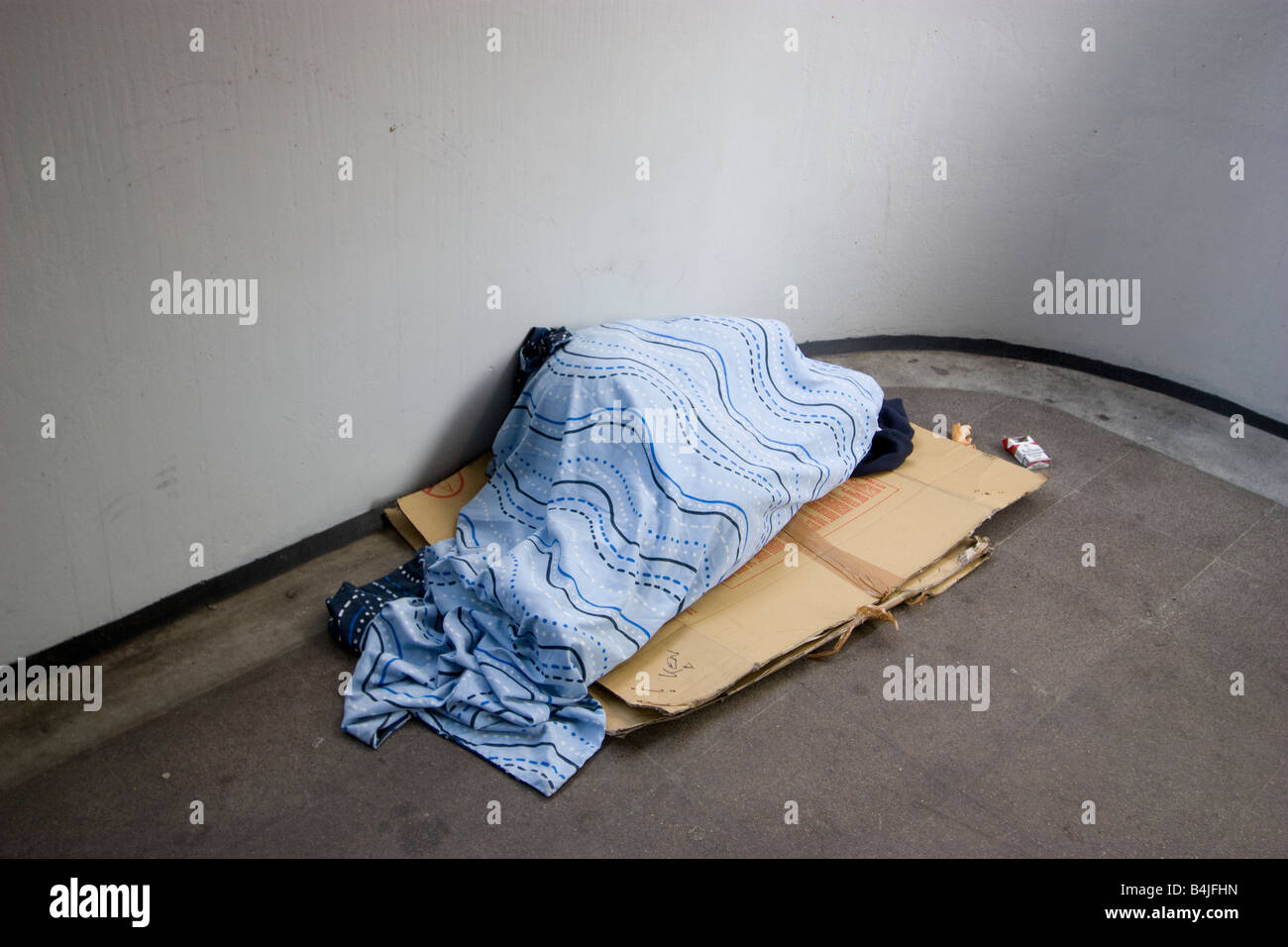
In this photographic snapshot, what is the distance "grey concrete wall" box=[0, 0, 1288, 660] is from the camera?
199cm

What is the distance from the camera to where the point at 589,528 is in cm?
242

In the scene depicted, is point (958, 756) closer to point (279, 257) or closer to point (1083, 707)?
point (1083, 707)

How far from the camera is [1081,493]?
9.90 feet

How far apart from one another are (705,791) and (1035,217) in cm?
249

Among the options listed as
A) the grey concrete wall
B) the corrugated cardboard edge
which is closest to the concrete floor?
the corrugated cardboard edge

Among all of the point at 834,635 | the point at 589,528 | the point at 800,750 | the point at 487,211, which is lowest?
the point at 800,750

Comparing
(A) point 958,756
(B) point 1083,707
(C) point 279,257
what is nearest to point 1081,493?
(B) point 1083,707

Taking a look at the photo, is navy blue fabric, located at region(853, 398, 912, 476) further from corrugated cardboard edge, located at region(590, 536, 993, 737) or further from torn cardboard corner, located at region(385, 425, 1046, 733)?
corrugated cardboard edge, located at region(590, 536, 993, 737)

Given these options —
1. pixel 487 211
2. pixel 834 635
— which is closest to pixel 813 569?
pixel 834 635

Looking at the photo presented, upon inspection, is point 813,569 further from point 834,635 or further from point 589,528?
point 589,528

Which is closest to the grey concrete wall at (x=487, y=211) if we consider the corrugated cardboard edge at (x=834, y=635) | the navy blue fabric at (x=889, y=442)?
the navy blue fabric at (x=889, y=442)

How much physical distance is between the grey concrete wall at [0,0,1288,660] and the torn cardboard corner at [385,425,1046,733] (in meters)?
0.50

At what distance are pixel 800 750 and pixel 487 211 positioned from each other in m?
1.52

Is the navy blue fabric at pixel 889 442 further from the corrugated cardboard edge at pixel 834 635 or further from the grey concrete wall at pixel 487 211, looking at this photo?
the grey concrete wall at pixel 487 211
